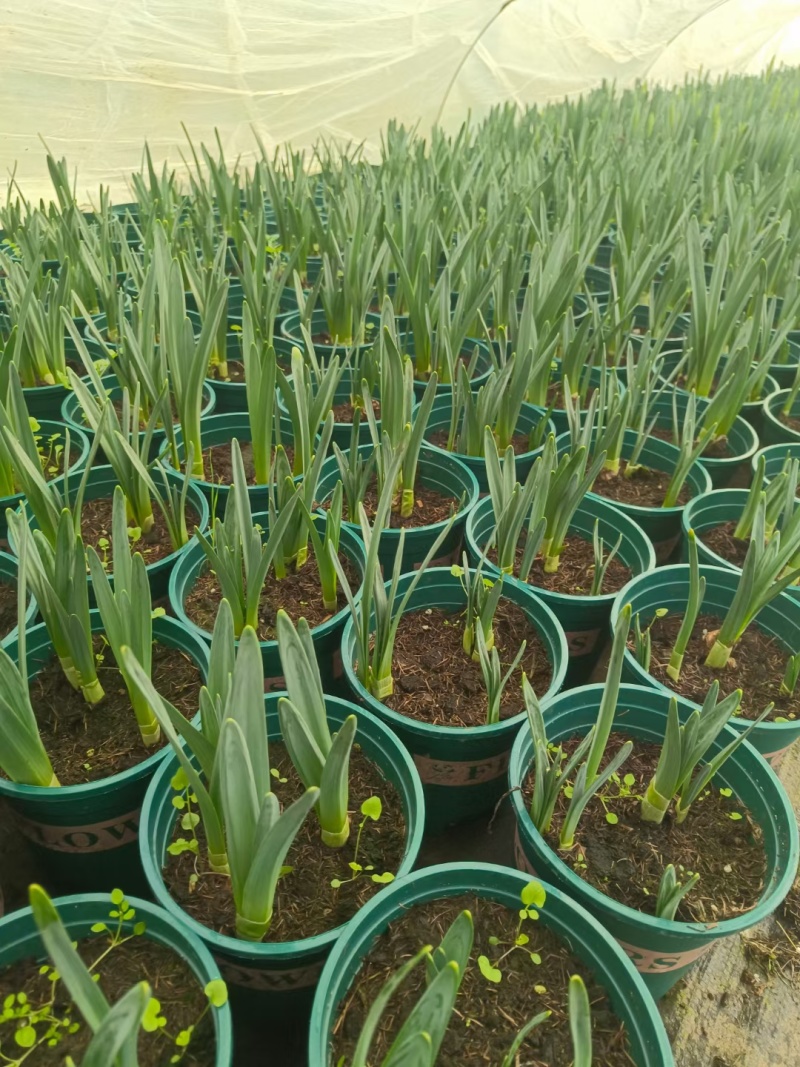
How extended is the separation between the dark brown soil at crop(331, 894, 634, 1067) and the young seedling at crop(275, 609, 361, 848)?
0.17 metres

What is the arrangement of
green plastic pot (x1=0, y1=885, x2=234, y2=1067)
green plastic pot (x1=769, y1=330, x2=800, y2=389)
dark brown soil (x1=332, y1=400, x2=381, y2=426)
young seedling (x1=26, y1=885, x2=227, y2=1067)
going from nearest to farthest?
young seedling (x1=26, y1=885, x2=227, y2=1067)
green plastic pot (x1=0, y1=885, x2=234, y2=1067)
dark brown soil (x1=332, y1=400, x2=381, y2=426)
green plastic pot (x1=769, y1=330, x2=800, y2=389)

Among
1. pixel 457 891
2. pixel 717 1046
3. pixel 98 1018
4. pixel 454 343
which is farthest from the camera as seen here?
pixel 454 343

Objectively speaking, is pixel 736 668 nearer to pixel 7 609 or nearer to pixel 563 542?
pixel 563 542

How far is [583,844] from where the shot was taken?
0.90 m

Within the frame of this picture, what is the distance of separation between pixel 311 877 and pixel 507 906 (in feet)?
0.80

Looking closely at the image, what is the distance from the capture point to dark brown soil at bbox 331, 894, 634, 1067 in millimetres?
709

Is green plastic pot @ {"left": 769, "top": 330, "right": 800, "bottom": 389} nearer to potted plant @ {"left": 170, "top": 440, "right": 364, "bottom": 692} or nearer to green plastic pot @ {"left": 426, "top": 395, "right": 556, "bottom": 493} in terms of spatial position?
green plastic pot @ {"left": 426, "top": 395, "right": 556, "bottom": 493}

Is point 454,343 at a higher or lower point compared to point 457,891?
higher

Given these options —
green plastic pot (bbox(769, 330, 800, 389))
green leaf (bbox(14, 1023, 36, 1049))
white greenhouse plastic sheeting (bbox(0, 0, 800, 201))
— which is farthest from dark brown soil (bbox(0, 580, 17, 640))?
white greenhouse plastic sheeting (bbox(0, 0, 800, 201))

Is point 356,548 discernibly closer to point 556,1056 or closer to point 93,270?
point 556,1056

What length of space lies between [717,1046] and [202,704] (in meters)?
0.95

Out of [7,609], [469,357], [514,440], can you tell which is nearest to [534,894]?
[7,609]

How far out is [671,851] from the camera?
35.5 inches

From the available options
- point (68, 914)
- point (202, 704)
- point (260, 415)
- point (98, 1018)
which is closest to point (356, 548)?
point (260, 415)
